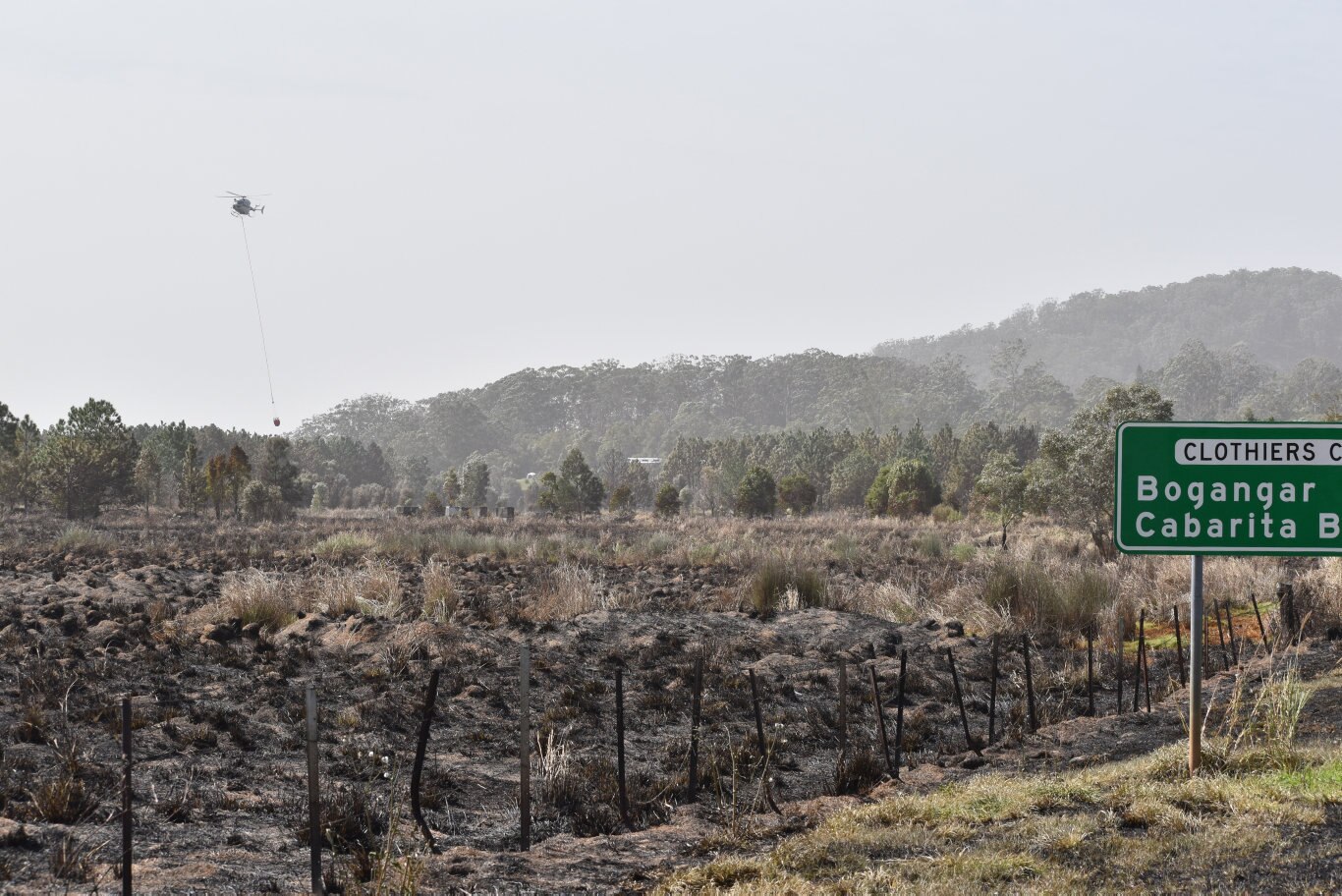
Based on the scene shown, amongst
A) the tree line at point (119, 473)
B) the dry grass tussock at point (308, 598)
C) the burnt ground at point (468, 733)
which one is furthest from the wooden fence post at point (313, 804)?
the tree line at point (119, 473)

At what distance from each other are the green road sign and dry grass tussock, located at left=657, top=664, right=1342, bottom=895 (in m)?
1.42

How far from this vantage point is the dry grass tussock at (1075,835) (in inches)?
221

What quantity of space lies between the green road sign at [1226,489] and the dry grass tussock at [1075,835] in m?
1.42

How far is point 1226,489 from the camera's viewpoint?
7.55m

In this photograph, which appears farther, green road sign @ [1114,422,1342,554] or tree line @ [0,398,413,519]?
tree line @ [0,398,413,519]

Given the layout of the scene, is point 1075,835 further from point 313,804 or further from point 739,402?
point 739,402

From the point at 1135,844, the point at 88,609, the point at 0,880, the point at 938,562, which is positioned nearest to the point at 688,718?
the point at 1135,844

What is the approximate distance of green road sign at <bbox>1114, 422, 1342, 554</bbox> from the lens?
7.50 metres

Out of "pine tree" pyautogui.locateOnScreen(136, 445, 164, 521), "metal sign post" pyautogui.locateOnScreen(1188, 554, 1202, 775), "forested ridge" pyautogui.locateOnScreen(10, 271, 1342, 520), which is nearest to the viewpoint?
"metal sign post" pyautogui.locateOnScreen(1188, 554, 1202, 775)

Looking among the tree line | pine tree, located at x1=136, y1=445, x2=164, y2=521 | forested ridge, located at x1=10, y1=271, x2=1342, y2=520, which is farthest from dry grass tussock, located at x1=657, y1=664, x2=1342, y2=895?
pine tree, located at x1=136, y1=445, x2=164, y2=521

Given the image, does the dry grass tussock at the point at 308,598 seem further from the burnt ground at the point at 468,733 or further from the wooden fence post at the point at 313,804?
the wooden fence post at the point at 313,804

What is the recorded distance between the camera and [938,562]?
82.8 feet

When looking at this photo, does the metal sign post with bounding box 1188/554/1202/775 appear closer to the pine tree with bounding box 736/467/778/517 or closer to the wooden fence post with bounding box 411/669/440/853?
the wooden fence post with bounding box 411/669/440/853

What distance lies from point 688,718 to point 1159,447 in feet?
16.2
